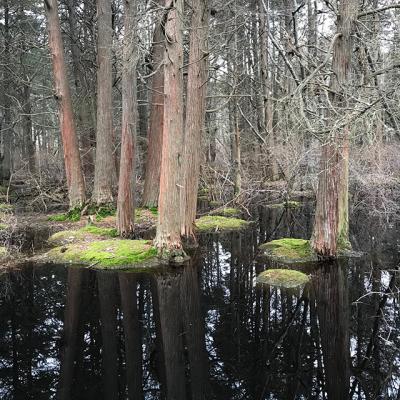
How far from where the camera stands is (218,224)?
14234 millimetres

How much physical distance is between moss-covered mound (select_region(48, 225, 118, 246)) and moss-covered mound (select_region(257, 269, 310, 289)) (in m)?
4.67

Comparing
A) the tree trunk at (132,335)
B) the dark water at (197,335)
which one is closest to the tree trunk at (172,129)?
the dark water at (197,335)

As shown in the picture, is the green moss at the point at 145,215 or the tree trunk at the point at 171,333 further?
the green moss at the point at 145,215

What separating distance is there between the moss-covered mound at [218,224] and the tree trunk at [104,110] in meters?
3.22

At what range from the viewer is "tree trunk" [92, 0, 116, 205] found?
14.3 metres

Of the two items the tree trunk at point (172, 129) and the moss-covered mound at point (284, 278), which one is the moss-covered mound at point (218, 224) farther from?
the moss-covered mound at point (284, 278)

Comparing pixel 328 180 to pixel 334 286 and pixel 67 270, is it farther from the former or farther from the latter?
pixel 67 270

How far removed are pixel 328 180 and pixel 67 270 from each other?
5.84 m

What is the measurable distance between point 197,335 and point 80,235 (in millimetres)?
6272

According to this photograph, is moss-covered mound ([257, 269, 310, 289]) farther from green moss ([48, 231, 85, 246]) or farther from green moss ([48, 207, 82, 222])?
green moss ([48, 207, 82, 222])

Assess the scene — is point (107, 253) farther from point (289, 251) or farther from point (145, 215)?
point (145, 215)

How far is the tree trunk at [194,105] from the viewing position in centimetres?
→ 1073

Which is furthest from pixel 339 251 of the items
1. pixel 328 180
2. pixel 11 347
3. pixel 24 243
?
pixel 24 243

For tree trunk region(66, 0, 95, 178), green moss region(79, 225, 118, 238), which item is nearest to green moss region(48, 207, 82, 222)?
green moss region(79, 225, 118, 238)
